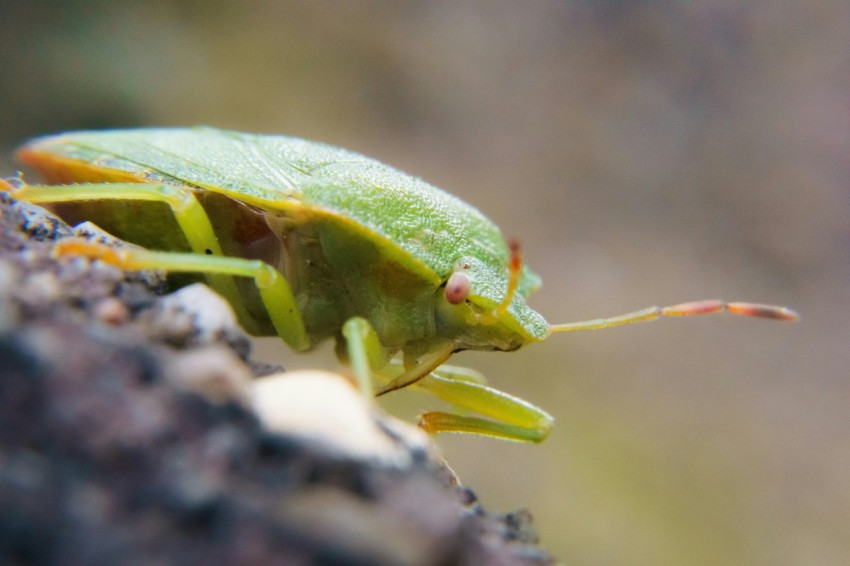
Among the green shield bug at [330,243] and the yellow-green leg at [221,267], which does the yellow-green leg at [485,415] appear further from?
the yellow-green leg at [221,267]

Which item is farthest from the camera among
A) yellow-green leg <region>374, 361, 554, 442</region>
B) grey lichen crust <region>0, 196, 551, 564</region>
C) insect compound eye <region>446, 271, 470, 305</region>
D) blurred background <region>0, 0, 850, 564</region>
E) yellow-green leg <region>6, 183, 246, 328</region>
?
blurred background <region>0, 0, 850, 564</region>

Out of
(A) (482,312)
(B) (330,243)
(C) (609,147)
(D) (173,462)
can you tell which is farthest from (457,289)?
(C) (609,147)

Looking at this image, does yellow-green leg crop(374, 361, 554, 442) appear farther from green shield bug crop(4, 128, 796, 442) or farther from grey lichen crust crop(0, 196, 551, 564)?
grey lichen crust crop(0, 196, 551, 564)

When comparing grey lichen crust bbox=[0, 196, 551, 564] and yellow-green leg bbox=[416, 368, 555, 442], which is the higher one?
yellow-green leg bbox=[416, 368, 555, 442]

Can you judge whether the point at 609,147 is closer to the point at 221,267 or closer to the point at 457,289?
the point at 457,289

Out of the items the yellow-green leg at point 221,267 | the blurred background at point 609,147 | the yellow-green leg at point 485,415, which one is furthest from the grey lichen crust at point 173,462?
the blurred background at point 609,147

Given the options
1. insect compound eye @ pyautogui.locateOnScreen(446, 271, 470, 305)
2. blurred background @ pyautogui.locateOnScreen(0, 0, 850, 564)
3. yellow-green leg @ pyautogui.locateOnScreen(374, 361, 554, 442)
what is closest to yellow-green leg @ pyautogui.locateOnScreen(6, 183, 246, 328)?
insect compound eye @ pyautogui.locateOnScreen(446, 271, 470, 305)

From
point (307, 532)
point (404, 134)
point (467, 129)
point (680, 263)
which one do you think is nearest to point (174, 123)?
point (404, 134)
